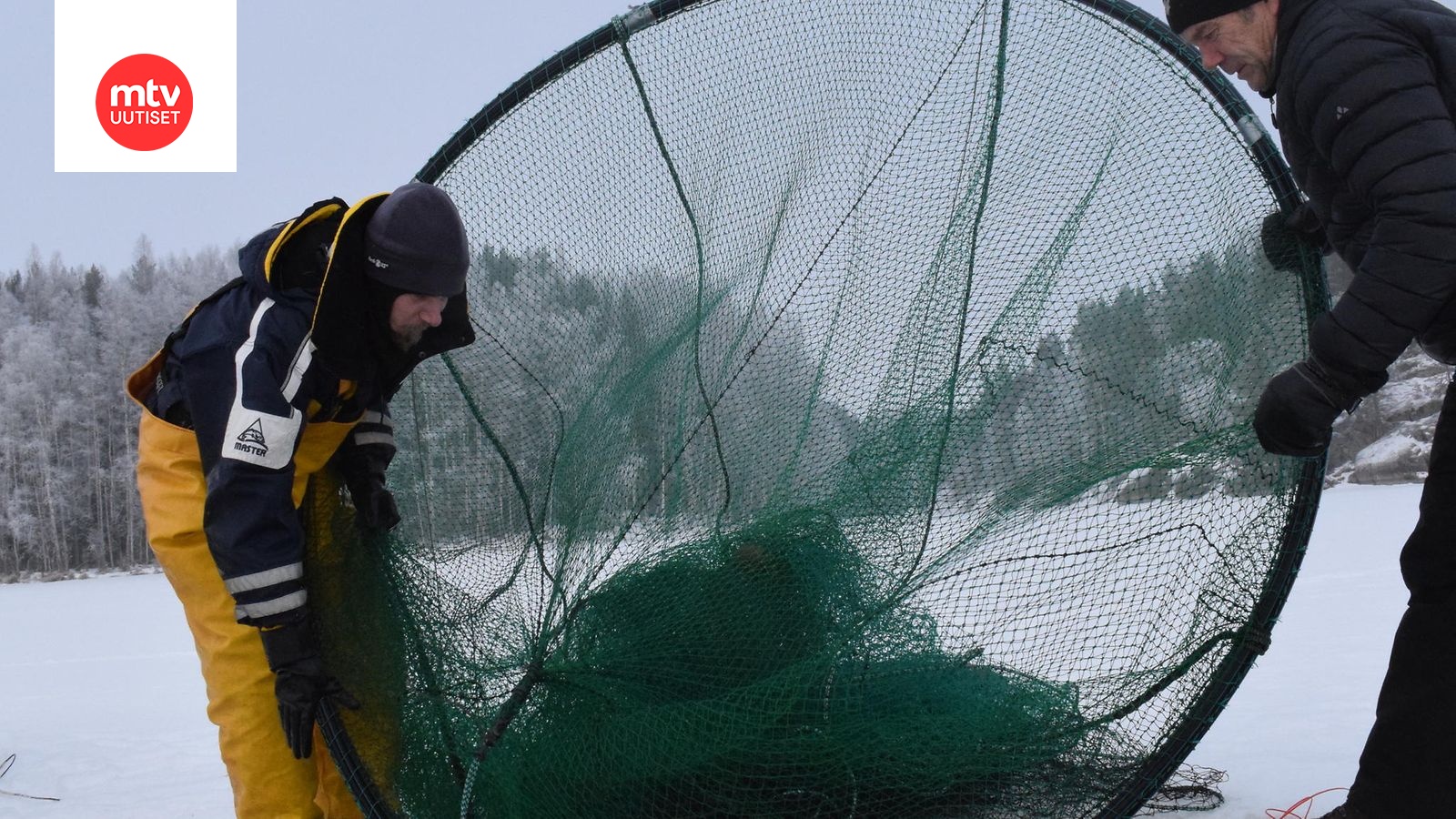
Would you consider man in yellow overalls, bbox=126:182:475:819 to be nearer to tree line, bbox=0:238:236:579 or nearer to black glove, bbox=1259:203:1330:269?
black glove, bbox=1259:203:1330:269

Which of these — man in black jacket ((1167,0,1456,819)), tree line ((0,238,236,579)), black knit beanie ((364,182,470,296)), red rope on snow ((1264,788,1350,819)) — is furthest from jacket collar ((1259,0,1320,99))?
tree line ((0,238,236,579))

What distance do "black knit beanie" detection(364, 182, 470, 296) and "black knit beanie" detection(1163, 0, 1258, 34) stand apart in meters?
1.53

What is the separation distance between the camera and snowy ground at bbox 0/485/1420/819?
3277mm

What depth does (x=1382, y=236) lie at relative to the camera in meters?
1.71

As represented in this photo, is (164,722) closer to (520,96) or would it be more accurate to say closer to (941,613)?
(520,96)

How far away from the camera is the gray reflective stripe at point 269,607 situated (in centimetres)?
219

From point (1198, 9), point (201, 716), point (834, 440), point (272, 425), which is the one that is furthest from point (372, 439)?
point (201, 716)

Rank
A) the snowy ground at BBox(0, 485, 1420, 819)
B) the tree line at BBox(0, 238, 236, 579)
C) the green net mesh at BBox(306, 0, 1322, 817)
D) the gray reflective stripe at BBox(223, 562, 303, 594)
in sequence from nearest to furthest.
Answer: the gray reflective stripe at BBox(223, 562, 303, 594)
the green net mesh at BBox(306, 0, 1322, 817)
the snowy ground at BBox(0, 485, 1420, 819)
the tree line at BBox(0, 238, 236, 579)

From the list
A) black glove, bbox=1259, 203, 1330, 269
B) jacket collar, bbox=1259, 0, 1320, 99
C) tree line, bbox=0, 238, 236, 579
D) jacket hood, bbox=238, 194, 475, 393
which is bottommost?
tree line, bbox=0, 238, 236, 579

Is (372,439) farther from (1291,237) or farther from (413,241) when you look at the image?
(1291,237)

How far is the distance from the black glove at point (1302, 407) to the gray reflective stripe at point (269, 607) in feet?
6.55

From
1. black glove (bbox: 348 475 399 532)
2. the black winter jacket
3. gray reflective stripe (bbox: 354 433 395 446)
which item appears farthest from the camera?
gray reflective stripe (bbox: 354 433 395 446)

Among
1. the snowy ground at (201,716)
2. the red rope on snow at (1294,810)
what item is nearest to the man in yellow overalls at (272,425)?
the snowy ground at (201,716)

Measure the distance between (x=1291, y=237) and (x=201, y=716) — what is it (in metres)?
5.76
